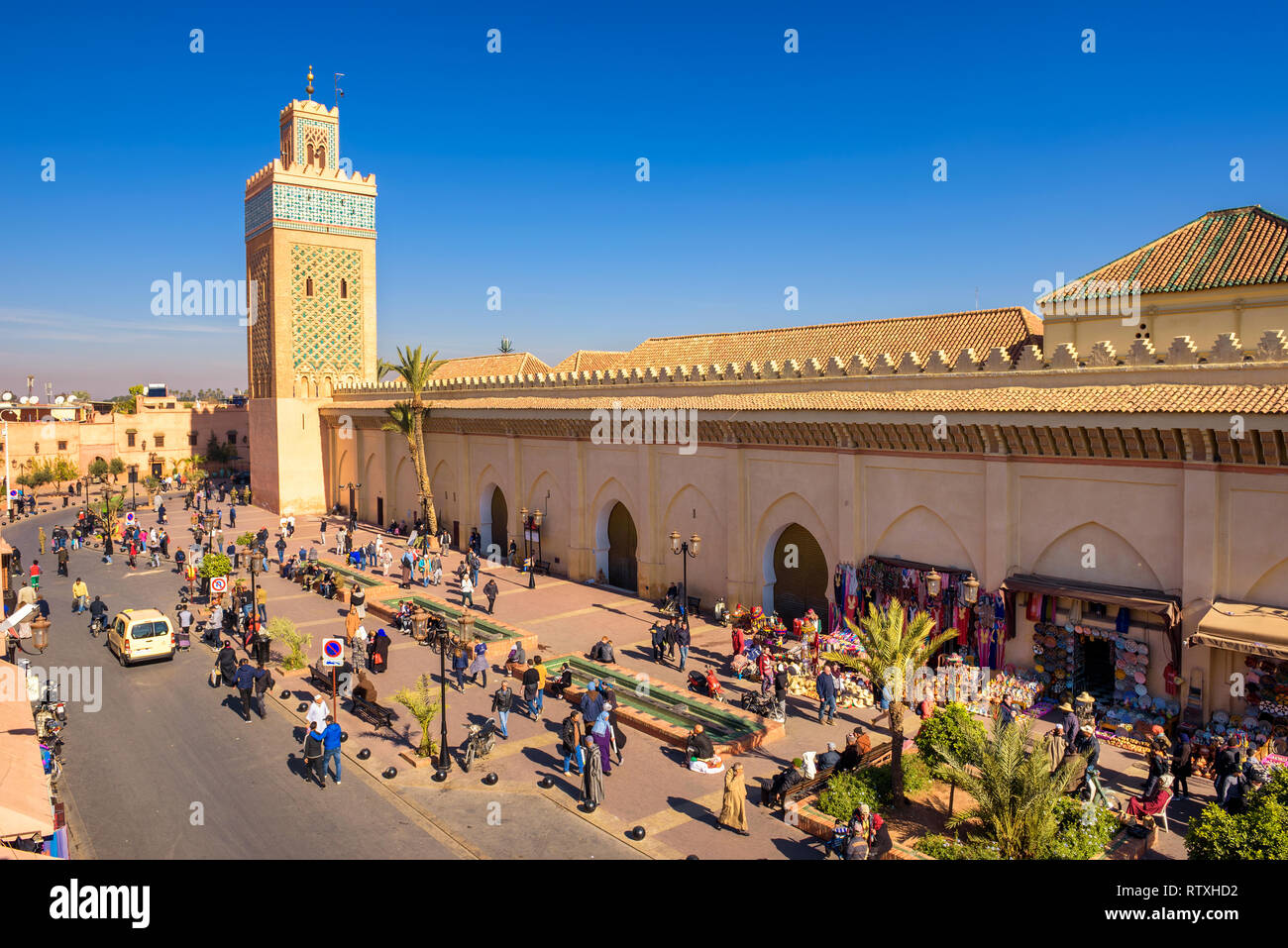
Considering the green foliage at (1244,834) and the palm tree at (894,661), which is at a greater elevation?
A: the palm tree at (894,661)

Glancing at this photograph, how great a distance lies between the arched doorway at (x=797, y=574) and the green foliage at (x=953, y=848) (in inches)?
404

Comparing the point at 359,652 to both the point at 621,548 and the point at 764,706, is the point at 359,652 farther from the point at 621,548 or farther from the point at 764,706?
the point at 621,548

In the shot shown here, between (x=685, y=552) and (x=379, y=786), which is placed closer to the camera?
(x=379, y=786)

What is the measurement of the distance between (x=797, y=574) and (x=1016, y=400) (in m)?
7.34

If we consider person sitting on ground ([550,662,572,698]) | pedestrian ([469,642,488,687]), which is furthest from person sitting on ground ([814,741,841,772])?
pedestrian ([469,642,488,687])

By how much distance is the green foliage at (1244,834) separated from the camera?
8320mm

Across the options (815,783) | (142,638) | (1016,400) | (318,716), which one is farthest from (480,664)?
(1016,400)

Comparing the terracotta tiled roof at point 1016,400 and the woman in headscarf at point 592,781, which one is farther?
the terracotta tiled roof at point 1016,400

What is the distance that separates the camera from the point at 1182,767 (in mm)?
12211

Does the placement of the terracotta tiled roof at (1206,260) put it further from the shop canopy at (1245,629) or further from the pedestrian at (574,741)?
the pedestrian at (574,741)

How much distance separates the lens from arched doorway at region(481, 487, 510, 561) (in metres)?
32.3

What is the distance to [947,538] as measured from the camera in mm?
17844

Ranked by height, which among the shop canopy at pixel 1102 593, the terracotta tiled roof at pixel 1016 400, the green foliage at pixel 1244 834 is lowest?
the green foliage at pixel 1244 834

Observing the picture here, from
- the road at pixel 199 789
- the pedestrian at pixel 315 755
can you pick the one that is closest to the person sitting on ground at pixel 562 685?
the road at pixel 199 789
